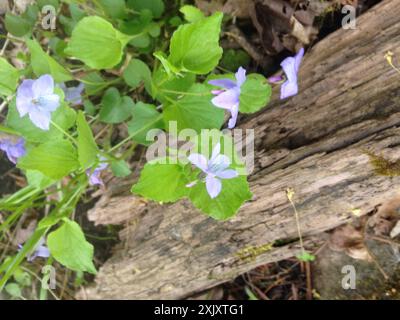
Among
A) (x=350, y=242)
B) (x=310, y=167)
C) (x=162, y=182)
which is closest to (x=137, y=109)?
(x=162, y=182)

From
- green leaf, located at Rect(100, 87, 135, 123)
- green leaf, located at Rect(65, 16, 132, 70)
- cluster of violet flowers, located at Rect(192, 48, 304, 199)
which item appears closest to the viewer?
cluster of violet flowers, located at Rect(192, 48, 304, 199)

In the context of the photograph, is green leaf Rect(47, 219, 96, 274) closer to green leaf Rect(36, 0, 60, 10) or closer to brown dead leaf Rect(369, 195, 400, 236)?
green leaf Rect(36, 0, 60, 10)

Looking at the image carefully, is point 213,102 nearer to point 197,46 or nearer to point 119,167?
point 197,46

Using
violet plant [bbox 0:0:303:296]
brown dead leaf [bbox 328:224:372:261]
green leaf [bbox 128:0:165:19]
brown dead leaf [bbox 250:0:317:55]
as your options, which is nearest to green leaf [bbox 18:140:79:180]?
violet plant [bbox 0:0:303:296]

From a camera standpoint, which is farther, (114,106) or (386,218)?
(386,218)

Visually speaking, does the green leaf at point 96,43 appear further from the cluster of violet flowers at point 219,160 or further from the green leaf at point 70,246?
the green leaf at point 70,246
